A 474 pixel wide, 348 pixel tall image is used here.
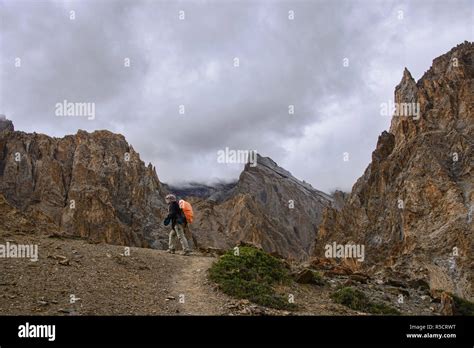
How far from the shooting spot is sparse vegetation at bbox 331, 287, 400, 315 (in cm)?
1512

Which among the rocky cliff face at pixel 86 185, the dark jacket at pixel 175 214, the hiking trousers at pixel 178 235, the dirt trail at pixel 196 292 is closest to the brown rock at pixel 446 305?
the dirt trail at pixel 196 292

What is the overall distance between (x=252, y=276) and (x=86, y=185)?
326 ft

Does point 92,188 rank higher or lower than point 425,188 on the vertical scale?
higher

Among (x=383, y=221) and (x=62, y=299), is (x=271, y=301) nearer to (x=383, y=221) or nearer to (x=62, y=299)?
(x=62, y=299)

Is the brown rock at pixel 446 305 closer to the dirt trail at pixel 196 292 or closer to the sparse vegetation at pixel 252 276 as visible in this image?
the sparse vegetation at pixel 252 276

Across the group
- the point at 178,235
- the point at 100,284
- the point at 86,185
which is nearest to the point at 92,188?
the point at 86,185

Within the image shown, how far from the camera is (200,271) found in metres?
17.4

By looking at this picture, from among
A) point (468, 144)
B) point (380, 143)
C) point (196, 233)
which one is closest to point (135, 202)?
point (196, 233)

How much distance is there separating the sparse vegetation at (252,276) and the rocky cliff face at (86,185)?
3342 inches

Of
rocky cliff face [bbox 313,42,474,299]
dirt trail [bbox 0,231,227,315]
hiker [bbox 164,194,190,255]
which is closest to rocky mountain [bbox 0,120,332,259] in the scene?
rocky cliff face [bbox 313,42,474,299]

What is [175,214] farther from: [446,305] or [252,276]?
[446,305]

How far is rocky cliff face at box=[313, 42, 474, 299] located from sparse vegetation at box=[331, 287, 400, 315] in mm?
34912

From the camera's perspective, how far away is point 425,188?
216 feet
